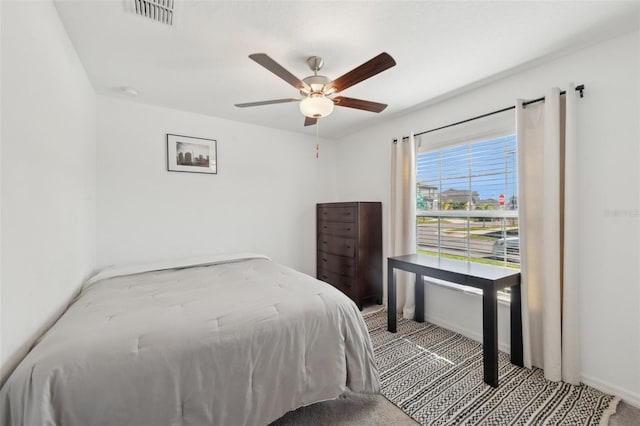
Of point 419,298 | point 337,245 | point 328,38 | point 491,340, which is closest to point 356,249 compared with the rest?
point 337,245

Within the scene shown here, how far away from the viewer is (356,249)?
3.37m

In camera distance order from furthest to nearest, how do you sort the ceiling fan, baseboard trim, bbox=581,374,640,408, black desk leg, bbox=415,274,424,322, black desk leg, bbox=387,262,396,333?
black desk leg, bbox=415,274,424,322
black desk leg, bbox=387,262,396,333
baseboard trim, bbox=581,374,640,408
the ceiling fan

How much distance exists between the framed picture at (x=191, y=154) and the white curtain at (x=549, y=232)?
3.09 m

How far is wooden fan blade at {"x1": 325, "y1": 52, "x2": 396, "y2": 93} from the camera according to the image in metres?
1.53

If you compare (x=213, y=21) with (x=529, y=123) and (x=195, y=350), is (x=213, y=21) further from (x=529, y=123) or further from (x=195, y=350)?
(x=529, y=123)

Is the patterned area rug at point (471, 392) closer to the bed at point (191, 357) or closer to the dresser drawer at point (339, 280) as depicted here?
the bed at point (191, 357)

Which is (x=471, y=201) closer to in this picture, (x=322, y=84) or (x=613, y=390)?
(x=613, y=390)

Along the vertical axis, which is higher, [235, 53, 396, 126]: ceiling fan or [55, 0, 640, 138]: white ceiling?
[55, 0, 640, 138]: white ceiling

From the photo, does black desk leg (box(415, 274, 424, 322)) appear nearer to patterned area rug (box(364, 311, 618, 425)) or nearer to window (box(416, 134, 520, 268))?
window (box(416, 134, 520, 268))

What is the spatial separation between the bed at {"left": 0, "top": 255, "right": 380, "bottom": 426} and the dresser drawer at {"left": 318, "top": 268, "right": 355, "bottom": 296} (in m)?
1.52

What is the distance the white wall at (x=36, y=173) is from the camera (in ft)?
3.55

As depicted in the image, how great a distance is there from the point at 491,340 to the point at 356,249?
5.49 ft

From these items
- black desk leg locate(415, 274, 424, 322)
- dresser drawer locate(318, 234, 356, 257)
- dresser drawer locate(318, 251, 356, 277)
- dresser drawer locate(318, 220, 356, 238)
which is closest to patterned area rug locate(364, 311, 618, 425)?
black desk leg locate(415, 274, 424, 322)

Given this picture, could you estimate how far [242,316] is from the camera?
4.87ft
